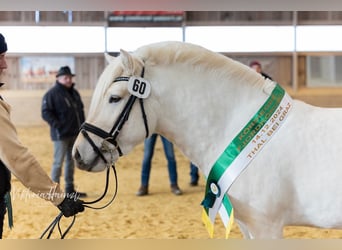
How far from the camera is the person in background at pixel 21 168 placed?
135 cm

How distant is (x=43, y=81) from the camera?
32.2 ft

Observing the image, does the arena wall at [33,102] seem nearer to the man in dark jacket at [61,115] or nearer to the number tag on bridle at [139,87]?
the man in dark jacket at [61,115]

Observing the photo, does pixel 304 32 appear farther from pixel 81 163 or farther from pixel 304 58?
pixel 81 163

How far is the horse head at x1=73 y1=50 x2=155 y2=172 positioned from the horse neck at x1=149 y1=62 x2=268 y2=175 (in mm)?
87

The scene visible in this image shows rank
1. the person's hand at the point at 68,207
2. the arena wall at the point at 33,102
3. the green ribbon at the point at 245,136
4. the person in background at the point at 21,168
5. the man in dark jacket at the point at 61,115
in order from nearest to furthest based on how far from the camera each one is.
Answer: the person in background at the point at 21,168 → the person's hand at the point at 68,207 → the green ribbon at the point at 245,136 → the man in dark jacket at the point at 61,115 → the arena wall at the point at 33,102

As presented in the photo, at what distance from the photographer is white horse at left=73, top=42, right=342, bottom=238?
163 cm

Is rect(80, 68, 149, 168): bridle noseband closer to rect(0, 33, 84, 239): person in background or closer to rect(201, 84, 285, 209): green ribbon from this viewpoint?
rect(0, 33, 84, 239): person in background

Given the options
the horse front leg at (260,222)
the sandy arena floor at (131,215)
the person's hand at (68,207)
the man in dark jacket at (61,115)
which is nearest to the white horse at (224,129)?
the horse front leg at (260,222)

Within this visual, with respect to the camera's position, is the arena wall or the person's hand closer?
the person's hand

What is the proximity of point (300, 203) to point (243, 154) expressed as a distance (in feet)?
0.94

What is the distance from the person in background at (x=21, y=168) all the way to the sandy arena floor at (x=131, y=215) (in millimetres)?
1926

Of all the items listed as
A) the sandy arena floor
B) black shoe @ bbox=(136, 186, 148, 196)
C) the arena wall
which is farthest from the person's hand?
the arena wall
